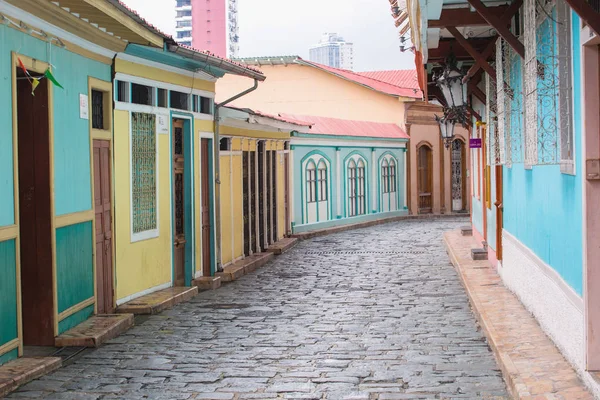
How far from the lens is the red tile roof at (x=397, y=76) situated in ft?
131

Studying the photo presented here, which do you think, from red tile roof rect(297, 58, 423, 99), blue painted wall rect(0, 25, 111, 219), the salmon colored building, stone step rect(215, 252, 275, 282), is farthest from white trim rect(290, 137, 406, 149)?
blue painted wall rect(0, 25, 111, 219)

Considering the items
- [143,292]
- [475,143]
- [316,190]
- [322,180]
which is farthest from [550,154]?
[322,180]

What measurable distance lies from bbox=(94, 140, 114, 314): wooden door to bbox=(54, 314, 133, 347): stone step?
46 centimetres

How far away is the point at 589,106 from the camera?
5.96 m

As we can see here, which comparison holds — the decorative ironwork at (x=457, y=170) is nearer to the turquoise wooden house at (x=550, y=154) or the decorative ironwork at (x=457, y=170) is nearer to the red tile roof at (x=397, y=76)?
the red tile roof at (x=397, y=76)

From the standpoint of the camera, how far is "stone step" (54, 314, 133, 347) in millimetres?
8570

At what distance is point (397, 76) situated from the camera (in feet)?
138

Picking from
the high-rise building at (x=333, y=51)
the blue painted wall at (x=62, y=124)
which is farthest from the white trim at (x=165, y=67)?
the high-rise building at (x=333, y=51)

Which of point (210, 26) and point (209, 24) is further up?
point (209, 24)

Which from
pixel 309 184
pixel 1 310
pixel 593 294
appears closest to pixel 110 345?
pixel 1 310

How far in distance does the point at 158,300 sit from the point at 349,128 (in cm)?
1778

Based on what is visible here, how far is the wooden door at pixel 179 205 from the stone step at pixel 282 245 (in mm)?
5505

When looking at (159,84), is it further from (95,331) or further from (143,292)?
(95,331)

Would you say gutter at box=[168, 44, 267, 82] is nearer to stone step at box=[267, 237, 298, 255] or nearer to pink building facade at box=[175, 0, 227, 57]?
stone step at box=[267, 237, 298, 255]
